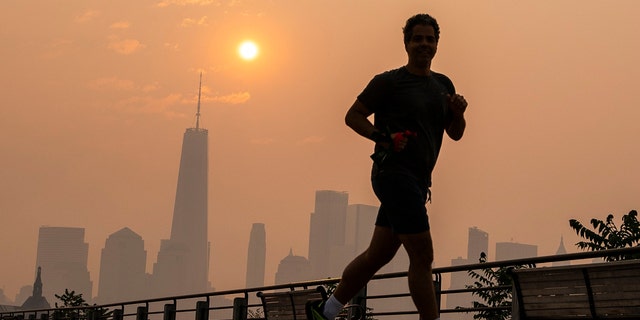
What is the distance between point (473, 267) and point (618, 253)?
162 centimetres

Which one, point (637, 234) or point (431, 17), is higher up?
point (637, 234)

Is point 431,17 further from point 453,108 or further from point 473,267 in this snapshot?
point 473,267

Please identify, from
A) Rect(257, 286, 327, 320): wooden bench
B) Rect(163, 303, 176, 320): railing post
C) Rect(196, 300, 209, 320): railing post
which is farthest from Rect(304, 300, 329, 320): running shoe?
Rect(163, 303, 176, 320): railing post

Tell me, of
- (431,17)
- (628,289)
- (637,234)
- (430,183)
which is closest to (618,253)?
(628,289)

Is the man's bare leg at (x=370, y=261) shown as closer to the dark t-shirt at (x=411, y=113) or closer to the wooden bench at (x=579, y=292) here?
the dark t-shirt at (x=411, y=113)

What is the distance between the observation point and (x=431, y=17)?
738cm

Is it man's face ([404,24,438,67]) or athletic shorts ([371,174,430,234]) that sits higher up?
man's face ([404,24,438,67])

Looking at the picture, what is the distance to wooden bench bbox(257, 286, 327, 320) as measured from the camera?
9773mm

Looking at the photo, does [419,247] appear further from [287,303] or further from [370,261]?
[287,303]

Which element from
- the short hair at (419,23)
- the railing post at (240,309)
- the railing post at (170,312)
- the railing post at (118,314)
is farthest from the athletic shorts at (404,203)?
the railing post at (118,314)

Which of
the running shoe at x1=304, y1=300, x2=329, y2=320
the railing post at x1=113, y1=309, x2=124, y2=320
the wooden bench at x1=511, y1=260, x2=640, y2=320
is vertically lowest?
the running shoe at x1=304, y1=300, x2=329, y2=320

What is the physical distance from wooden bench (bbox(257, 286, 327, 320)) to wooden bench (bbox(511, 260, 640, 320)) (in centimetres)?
196

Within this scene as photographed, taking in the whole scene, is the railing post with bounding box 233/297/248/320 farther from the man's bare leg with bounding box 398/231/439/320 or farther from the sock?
the man's bare leg with bounding box 398/231/439/320

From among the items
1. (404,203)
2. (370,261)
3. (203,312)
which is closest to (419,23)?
(404,203)
